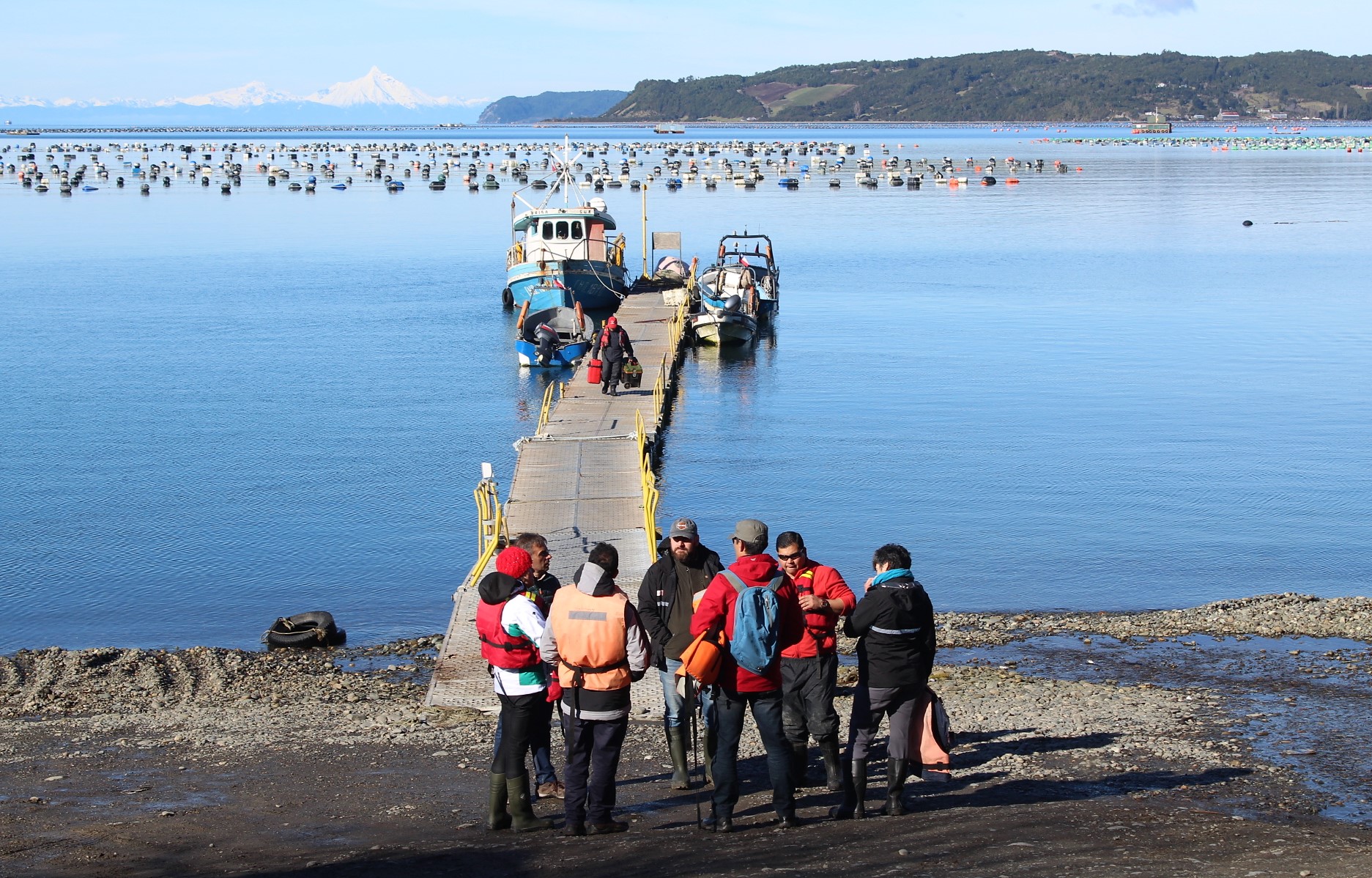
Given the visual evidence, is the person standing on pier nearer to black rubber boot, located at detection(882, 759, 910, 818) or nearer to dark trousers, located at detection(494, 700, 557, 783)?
dark trousers, located at detection(494, 700, 557, 783)

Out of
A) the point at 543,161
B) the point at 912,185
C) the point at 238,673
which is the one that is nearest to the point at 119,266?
the point at 238,673

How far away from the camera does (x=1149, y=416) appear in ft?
102

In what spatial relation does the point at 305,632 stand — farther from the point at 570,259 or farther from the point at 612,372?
the point at 570,259

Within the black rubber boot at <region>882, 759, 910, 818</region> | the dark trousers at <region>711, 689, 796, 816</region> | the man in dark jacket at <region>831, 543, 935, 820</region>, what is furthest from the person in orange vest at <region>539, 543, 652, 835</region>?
the black rubber boot at <region>882, 759, 910, 818</region>

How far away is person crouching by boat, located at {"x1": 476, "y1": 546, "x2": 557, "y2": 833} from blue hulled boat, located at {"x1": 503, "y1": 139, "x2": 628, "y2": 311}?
35.9 metres

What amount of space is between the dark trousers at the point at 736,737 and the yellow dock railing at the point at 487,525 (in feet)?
23.7

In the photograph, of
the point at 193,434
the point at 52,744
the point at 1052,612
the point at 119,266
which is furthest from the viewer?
the point at 119,266

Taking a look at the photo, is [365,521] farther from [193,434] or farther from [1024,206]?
[1024,206]

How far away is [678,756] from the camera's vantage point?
391 inches

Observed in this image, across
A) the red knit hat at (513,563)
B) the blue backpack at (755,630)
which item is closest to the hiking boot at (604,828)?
the blue backpack at (755,630)

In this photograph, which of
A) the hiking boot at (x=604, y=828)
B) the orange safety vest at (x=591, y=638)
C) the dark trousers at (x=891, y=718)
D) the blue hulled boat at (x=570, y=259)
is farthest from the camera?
the blue hulled boat at (x=570, y=259)

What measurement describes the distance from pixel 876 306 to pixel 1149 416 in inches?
814

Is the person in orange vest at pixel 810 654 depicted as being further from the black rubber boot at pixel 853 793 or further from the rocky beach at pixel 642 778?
the rocky beach at pixel 642 778

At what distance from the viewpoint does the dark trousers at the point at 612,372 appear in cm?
2911
